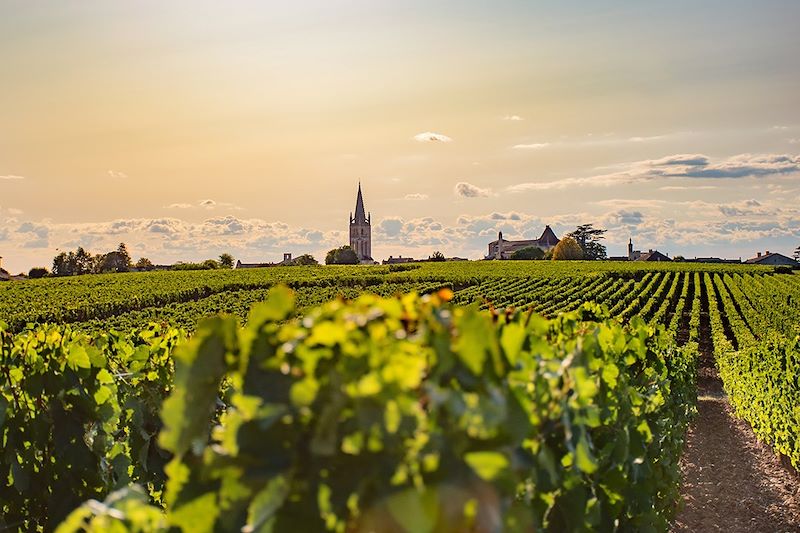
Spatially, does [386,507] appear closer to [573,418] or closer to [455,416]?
[455,416]

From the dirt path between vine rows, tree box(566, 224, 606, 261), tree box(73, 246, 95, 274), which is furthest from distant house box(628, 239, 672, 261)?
the dirt path between vine rows

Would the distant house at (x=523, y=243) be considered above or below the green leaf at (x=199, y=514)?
above

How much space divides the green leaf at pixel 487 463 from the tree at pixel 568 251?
408 ft

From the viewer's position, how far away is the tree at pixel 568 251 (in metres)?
124

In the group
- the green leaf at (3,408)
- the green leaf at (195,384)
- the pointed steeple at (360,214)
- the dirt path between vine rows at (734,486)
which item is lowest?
the dirt path between vine rows at (734,486)

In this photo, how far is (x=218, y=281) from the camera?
68.5 meters

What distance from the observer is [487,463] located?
1.85 meters

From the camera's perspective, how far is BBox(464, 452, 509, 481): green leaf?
6.09ft

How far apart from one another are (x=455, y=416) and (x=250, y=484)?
1.83 feet

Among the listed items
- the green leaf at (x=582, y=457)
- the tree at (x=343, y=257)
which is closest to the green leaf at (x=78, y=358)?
the green leaf at (x=582, y=457)

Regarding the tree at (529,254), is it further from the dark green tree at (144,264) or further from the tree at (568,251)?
the dark green tree at (144,264)

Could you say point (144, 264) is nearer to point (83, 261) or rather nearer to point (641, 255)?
point (83, 261)

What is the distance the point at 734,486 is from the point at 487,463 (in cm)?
1244

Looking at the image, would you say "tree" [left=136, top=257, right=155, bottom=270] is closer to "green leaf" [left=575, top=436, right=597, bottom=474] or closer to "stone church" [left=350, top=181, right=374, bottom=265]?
"stone church" [left=350, top=181, right=374, bottom=265]
